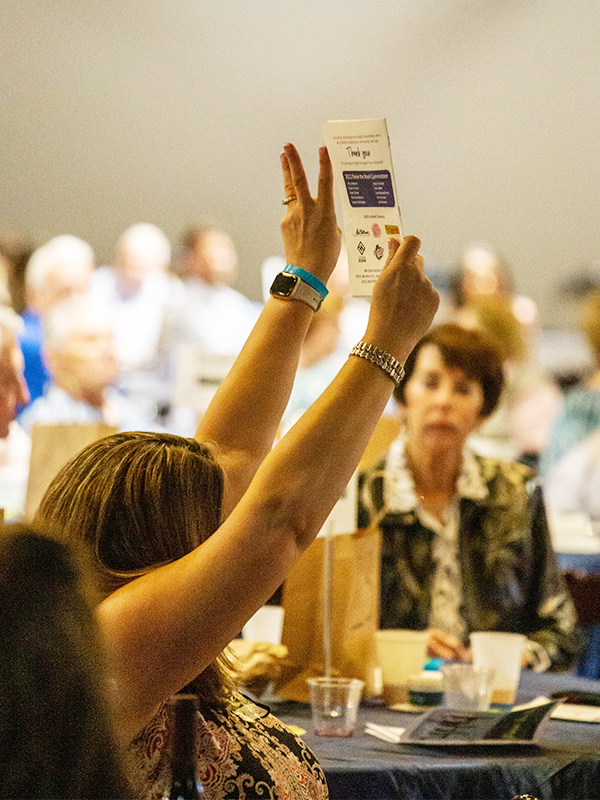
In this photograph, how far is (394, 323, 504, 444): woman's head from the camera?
7.97ft

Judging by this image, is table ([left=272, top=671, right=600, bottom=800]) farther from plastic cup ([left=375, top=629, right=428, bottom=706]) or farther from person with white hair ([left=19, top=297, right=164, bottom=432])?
person with white hair ([left=19, top=297, right=164, bottom=432])

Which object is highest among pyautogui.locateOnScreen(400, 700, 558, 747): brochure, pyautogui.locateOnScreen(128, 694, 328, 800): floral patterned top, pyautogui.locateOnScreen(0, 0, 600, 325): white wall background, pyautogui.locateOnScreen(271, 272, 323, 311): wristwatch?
pyautogui.locateOnScreen(0, 0, 600, 325): white wall background

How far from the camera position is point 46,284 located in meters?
5.08

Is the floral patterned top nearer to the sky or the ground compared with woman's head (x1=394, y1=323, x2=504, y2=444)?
nearer to the ground

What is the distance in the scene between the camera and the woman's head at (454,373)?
2430 mm

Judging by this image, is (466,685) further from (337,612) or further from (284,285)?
(284,285)

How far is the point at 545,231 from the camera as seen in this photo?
21.7 feet

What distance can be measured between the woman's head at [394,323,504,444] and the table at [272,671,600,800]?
1.21 meters

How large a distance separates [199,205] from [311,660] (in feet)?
15.2

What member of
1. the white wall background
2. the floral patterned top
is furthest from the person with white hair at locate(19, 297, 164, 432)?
the floral patterned top

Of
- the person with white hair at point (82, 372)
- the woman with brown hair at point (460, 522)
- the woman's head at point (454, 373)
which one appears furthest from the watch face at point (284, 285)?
the person with white hair at point (82, 372)

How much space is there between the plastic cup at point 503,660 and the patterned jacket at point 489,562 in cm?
56

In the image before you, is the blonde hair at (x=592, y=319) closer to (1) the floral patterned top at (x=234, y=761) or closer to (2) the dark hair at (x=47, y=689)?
(1) the floral patterned top at (x=234, y=761)

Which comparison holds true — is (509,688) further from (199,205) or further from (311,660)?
(199,205)
